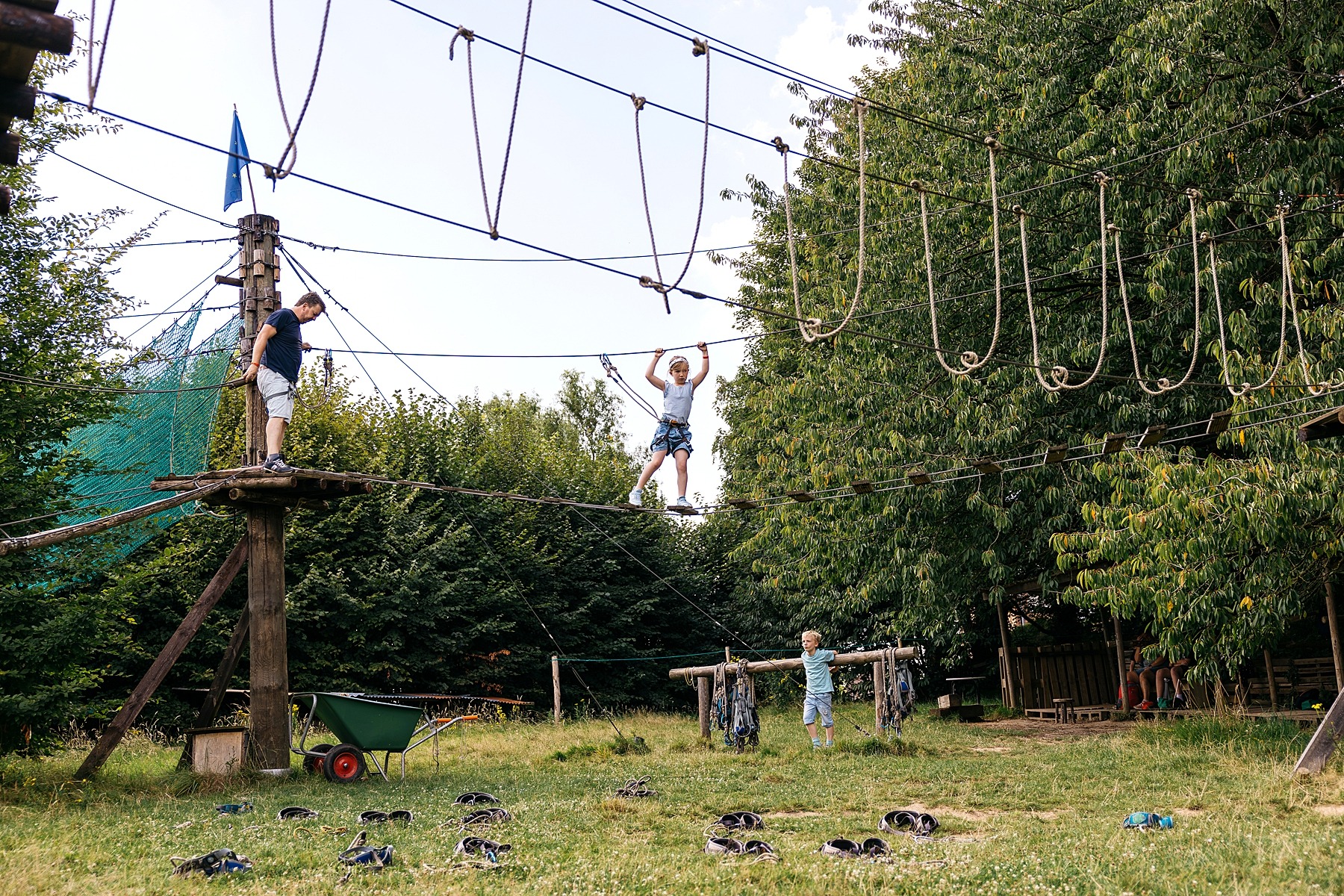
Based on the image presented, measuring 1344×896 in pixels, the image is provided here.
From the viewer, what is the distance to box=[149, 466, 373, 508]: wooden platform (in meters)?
10.6

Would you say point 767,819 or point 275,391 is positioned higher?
point 275,391

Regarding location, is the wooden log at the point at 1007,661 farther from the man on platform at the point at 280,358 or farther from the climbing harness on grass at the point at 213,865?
the climbing harness on grass at the point at 213,865

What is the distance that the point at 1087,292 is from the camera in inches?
599

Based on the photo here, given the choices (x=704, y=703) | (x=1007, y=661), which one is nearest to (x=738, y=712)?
(x=704, y=703)

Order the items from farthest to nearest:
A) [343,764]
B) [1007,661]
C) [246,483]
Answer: [1007,661] → [343,764] → [246,483]

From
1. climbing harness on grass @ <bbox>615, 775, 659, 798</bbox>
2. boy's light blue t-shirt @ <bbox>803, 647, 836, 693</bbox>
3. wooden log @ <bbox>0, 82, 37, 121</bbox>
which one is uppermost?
wooden log @ <bbox>0, 82, 37, 121</bbox>

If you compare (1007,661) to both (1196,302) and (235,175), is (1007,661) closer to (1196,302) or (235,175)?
(1196,302)

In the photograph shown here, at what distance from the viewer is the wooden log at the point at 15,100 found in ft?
13.3

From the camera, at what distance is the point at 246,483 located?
35.0 feet

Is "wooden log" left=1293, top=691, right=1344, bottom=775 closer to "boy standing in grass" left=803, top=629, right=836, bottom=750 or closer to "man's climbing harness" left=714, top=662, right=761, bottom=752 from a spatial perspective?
"boy standing in grass" left=803, top=629, right=836, bottom=750

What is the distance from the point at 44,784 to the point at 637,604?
597 inches

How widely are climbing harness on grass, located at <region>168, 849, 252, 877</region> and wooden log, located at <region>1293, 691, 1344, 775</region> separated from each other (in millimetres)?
7729

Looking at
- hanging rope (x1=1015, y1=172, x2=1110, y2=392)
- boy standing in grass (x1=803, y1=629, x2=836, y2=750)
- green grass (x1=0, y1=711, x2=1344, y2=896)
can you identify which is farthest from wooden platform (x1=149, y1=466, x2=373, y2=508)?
hanging rope (x1=1015, y1=172, x2=1110, y2=392)

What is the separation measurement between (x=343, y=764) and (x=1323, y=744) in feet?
28.9
